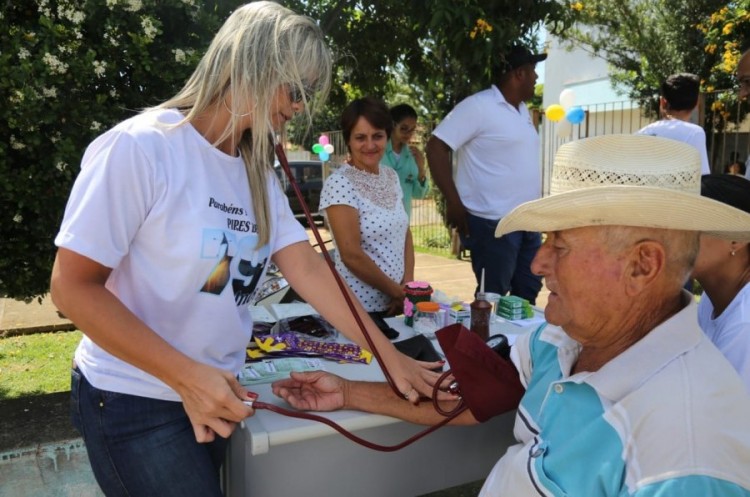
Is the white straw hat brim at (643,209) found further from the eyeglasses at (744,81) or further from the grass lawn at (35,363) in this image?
the grass lawn at (35,363)

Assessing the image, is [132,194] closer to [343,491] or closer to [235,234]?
[235,234]

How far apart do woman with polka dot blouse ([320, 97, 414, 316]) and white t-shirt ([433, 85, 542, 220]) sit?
2.64ft

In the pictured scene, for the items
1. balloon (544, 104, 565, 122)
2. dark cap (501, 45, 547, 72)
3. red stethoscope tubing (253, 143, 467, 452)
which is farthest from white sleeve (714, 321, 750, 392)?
balloon (544, 104, 565, 122)

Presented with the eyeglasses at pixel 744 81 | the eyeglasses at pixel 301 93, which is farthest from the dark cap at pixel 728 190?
the eyeglasses at pixel 744 81

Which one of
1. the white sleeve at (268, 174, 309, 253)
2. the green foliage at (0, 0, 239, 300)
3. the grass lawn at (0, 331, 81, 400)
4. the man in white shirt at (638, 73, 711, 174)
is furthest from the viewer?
the man in white shirt at (638, 73, 711, 174)

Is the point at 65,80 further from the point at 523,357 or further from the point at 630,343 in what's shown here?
the point at 630,343

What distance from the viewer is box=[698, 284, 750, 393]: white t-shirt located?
57.7 inches

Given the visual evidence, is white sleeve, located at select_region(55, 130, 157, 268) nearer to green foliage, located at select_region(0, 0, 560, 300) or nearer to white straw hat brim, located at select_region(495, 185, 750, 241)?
white straw hat brim, located at select_region(495, 185, 750, 241)

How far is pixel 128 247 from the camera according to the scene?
4.28 ft

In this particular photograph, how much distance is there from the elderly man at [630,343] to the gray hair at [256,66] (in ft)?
2.05

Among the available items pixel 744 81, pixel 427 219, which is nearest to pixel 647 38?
pixel 427 219

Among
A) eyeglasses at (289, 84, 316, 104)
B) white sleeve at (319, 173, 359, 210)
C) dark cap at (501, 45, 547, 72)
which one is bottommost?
white sleeve at (319, 173, 359, 210)

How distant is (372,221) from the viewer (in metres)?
3.08

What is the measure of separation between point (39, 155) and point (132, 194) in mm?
1976
